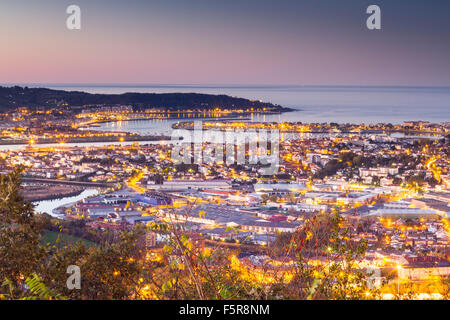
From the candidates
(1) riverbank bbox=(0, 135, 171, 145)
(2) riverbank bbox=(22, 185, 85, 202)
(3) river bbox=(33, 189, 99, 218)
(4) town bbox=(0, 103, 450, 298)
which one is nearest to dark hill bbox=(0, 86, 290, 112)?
(4) town bbox=(0, 103, 450, 298)

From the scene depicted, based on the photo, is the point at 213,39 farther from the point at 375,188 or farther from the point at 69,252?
the point at 375,188

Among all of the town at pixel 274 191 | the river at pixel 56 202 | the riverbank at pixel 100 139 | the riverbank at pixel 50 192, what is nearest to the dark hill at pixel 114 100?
the town at pixel 274 191

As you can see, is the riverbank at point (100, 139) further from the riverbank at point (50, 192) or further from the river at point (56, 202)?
the river at point (56, 202)

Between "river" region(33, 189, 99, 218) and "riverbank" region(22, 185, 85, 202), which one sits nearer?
"river" region(33, 189, 99, 218)

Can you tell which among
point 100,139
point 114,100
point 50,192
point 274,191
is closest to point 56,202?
point 50,192

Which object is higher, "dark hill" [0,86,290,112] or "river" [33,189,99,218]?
"dark hill" [0,86,290,112]

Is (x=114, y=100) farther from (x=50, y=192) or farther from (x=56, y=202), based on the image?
(x=56, y=202)

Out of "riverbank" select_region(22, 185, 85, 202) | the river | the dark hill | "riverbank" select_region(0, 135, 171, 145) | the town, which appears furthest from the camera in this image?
the dark hill

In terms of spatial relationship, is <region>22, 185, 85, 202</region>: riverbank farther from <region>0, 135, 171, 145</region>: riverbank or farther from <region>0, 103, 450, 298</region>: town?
<region>0, 135, 171, 145</region>: riverbank

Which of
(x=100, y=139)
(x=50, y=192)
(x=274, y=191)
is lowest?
(x=274, y=191)

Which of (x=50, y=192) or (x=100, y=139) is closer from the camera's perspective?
(x=50, y=192)

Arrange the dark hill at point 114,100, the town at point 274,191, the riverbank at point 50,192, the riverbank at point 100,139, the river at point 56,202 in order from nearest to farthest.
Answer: the town at point 274,191
the river at point 56,202
the riverbank at point 50,192
the riverbank at point 100,139
the dark hill at point 114,100
